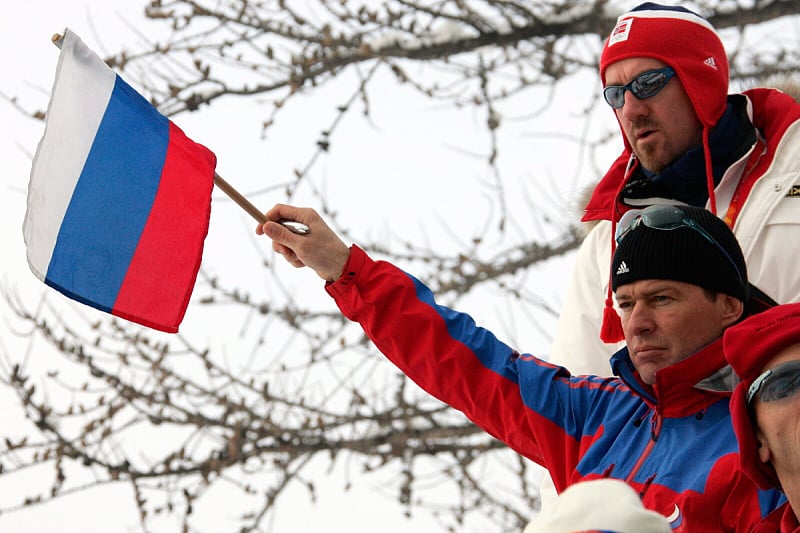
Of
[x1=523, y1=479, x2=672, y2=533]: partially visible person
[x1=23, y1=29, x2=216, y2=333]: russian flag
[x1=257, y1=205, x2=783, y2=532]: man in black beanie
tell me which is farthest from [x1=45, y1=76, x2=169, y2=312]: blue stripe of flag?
[x1=523, y1=479, x2=672, y2=533]: partially visible person

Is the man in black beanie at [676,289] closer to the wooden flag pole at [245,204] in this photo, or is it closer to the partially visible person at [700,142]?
the partially visible person at [700,142]

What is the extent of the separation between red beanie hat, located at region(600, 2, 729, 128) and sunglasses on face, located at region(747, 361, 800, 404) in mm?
1127

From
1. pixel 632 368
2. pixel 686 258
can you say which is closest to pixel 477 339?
pixel 632 368

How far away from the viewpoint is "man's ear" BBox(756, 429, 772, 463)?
1.94m

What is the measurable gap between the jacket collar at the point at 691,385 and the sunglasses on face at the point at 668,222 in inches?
7.1

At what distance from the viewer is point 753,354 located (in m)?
2.00

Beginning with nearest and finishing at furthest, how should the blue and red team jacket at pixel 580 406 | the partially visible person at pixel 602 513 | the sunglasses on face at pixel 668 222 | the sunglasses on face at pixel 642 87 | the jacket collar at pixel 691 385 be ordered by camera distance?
1. the partially visible person at pixel 602 513
2. the blue and red team jacket at pixel 580 406
3. the jacket collar at pixel 691 385
4. the sunglasses on face at pixel 668 222
5. the sunglasses on face at pixel 642 87

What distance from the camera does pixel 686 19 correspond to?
10.4 feet

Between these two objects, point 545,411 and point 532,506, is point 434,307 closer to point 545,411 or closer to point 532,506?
point 545,411

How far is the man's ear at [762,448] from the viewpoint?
1.94 meters

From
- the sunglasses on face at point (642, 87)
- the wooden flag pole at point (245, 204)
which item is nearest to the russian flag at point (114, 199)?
the wooden flag pole at point (245, 204)

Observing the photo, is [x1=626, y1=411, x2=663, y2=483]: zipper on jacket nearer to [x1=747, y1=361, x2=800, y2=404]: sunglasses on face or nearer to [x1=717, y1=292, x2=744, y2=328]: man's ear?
[x1=717, y1=292, x2=744, y2=328]: man's ear

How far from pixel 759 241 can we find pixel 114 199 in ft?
4.97

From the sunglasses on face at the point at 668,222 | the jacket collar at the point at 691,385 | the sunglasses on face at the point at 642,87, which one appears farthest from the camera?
the sunglasses on face at the point at 642,87
